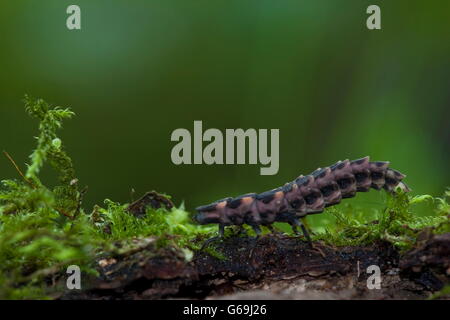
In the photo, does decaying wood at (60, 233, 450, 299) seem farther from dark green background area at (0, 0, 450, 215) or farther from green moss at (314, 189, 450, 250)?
dark green background area at (0, 0, 450, 215)

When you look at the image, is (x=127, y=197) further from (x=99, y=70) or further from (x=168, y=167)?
(x=99, y=70)

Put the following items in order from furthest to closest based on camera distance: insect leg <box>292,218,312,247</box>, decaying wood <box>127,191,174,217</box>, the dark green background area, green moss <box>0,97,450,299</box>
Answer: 1. the dark green background area
2. decaying wood <box>127,191,174,217</box>
3. insect leg <box>292,218,312,247</box>
4. green moss <box>0,97,450,299</box>

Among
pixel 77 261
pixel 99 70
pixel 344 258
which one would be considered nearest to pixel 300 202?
pixel 344 258

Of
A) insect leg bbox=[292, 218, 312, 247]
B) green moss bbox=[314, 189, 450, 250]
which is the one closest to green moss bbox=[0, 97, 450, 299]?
green moss bbox=[314, 189, 450, 250]

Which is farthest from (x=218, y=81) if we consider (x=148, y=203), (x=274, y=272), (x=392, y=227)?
(x=274, y=272)

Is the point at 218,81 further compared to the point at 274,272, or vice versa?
the point at 218,81

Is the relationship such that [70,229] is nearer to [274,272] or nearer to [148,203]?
[148,203]
